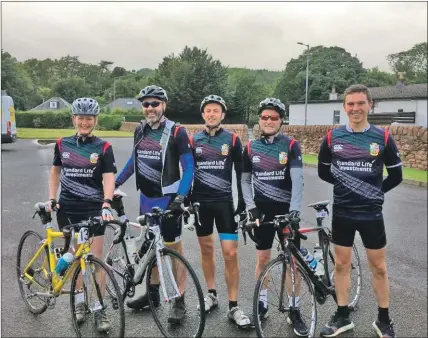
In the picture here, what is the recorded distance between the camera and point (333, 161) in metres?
3.78

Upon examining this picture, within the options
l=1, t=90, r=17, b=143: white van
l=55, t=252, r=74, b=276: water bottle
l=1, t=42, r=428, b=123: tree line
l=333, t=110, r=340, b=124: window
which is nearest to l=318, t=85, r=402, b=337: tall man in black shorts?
l=55, t=252, r=74, b=276: water bottle

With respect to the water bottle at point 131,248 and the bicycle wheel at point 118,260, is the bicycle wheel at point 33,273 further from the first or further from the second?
the water bottle at point 131,248

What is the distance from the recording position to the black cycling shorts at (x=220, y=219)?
4215 millimetres

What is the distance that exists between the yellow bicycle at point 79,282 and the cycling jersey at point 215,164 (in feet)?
2.93

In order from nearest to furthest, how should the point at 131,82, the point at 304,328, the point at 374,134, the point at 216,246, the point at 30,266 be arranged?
the point at 374,134
the point at 304,328
the point at 30,266
the point at 216,246
the point at 131,82

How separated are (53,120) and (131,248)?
55.2m

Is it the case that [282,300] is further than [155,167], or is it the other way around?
[155,167]

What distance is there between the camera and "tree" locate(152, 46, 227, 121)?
196 ft

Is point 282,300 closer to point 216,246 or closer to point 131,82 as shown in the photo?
point 216,246

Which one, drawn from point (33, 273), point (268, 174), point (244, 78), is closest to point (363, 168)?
point (268, 174)

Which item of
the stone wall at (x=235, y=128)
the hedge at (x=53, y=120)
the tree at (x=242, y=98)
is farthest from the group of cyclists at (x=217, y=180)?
the hedge at (x=53, y=120)

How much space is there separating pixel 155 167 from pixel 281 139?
1257 mm

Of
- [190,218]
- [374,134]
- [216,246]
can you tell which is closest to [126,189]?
[216,246]

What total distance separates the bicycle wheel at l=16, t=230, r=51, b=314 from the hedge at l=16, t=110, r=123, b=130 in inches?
2028
